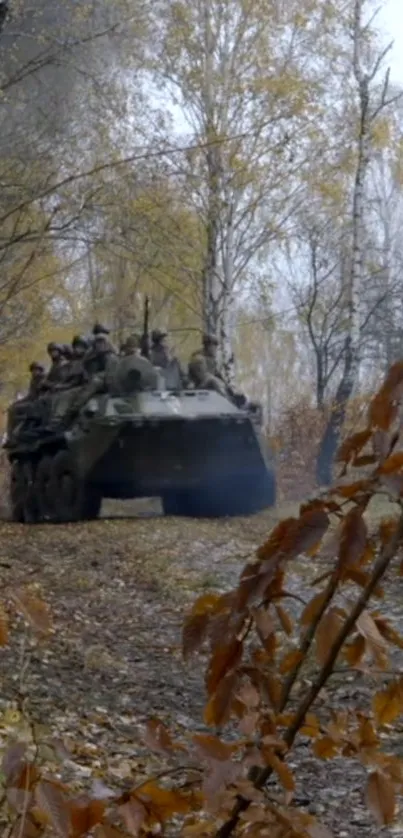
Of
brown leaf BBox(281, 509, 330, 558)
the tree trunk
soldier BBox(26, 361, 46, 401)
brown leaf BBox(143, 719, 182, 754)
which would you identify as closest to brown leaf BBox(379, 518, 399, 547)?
brown leaf BBox(281, 509, 330, 558)

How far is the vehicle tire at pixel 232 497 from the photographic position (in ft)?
53.0

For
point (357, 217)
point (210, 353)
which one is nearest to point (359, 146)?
point (357, 217)

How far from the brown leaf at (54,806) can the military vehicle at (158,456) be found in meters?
12.9

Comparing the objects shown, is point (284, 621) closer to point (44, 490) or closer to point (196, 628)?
point (196, 628)

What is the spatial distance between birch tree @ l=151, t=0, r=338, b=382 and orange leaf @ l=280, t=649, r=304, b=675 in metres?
18.0

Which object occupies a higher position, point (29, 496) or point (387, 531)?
point (387, 531)

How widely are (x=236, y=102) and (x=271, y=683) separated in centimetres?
1906

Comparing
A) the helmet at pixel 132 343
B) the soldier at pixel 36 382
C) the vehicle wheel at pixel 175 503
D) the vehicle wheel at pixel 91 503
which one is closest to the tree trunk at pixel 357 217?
the vehicle wheel at pixel 175 503

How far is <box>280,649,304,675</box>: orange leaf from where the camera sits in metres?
2.04

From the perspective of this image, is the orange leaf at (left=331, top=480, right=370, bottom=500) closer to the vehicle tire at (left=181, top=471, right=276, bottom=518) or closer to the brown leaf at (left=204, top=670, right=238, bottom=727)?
the brown leaf at (left=204, top=670, right=238, bottom=727)

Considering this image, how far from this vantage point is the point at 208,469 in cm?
1562

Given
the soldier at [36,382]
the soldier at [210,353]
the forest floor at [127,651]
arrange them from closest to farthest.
Answer: the forest floor at [127,651] → the soldier at [210,353] → the soldier at [36,382]

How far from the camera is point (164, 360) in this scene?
56.6 feet

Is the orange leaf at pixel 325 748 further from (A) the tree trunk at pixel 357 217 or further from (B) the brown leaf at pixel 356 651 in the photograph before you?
(A) the tree trunk at pixel 357 217
